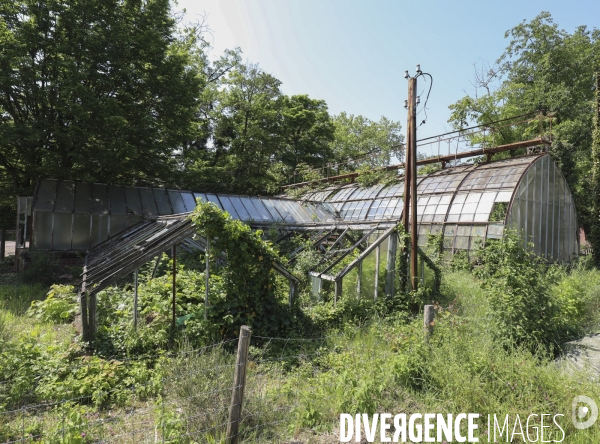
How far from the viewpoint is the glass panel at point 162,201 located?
55.4 ft

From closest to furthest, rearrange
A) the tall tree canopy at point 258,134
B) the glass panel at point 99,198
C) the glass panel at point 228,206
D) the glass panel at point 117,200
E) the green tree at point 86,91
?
the green tree at point 86,91 → the glass panel at point 99,198 → the glass panel at point 117,200 → the glass panel at point 228,206 → the tall tree canopy at point 258,134

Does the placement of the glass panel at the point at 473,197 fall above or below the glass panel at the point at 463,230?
above

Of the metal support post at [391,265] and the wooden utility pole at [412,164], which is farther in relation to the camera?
the metal support post at [391,265]

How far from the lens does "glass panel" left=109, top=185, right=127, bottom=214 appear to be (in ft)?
51.8

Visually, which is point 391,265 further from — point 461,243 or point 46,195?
point 46,195

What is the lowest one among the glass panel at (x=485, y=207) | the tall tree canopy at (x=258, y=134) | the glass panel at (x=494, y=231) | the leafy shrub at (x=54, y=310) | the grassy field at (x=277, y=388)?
the grassy field at (x=277, y=388)

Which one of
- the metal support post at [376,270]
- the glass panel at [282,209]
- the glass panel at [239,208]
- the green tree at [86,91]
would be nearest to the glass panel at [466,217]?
the metal support post at [376,270]

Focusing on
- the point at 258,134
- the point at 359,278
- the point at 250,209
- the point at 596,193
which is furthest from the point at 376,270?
the point at 258,134

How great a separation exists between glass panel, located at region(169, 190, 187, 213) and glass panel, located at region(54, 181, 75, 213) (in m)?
4.13

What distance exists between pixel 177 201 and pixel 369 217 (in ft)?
32.6

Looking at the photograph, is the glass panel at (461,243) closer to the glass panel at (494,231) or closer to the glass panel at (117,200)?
the glass panel at (494,231)

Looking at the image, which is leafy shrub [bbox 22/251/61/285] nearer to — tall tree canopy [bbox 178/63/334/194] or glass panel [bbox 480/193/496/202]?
tall tree canopy [bbox 178/63/334/194]

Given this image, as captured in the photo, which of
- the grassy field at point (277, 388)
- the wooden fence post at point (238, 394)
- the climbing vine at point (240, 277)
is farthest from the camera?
the climbing vine at point (240, 277)

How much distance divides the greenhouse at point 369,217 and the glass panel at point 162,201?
45 millimetres
